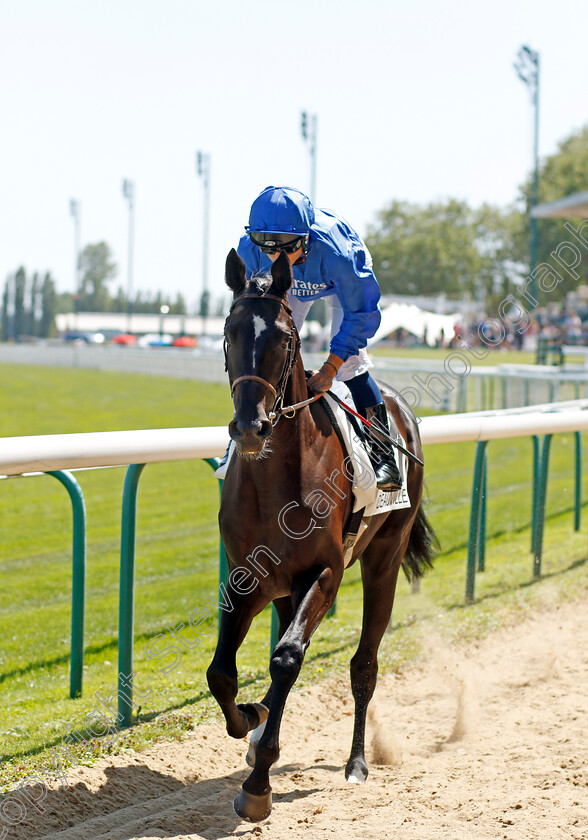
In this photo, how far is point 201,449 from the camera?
3.71 m

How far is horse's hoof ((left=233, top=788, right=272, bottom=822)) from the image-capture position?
8.56 feet

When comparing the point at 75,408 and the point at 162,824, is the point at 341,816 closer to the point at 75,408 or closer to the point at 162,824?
the point at 162,824

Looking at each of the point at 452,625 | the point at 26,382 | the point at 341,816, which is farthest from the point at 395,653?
the point at 26,382

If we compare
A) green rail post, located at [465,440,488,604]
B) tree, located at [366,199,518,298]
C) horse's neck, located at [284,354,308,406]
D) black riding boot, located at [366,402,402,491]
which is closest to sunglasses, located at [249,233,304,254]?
horse's neck, located at [284,354,308,406]

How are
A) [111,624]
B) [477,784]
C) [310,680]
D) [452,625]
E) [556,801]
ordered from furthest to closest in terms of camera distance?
1. [111,624]
2. [452,625]
3. [310,680]
4. [477,784]
5. [556,801]

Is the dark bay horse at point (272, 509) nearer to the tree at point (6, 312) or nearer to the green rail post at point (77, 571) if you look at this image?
the green rail post at point (77, 571)

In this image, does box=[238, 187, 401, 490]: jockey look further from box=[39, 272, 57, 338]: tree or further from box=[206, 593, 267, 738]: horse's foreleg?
box=[39, 272, 57, 338]: tree

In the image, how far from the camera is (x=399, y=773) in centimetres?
333

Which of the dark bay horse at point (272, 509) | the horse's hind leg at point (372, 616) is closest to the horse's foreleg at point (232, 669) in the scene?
the dark bay horse at point (272, 509)

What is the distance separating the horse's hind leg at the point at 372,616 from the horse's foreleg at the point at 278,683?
0.76 m

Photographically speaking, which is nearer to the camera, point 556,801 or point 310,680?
point 556,801

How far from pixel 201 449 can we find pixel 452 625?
216cm

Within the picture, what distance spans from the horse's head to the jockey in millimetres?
184

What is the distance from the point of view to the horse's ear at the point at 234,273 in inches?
108
